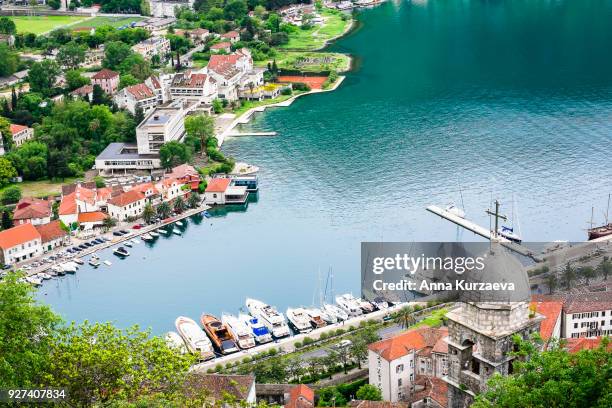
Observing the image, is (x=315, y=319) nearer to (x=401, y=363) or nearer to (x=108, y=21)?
(x=401, y=363)

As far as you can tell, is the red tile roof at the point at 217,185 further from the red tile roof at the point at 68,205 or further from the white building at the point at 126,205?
the red tile roof at the point at 68,205

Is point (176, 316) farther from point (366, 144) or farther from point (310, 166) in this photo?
point (366, 144)

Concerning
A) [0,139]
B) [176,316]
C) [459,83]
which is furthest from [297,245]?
[459,83]

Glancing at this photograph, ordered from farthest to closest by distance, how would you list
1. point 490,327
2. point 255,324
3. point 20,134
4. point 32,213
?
1. point 20,134
2. point 32,213
3. point 255,324
4. point 490,327

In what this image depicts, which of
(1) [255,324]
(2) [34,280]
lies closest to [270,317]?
(1) [255,324]

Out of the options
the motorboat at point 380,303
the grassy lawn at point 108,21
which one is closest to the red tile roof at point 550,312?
the motorboat at point 380,303

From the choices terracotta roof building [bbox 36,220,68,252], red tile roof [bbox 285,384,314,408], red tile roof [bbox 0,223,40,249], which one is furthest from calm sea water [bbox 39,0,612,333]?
red tile roof [bbox 285,384,314,408]

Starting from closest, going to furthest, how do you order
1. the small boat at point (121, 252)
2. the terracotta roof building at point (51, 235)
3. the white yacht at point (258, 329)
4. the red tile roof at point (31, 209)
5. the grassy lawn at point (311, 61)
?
the white yacht at point (258, 329)
the small boat at point (121, 252)
the terracotta roof building at point (51, 235)
the red tile roof at point (31, 209)
the grassy lawn at point (311, 61)
